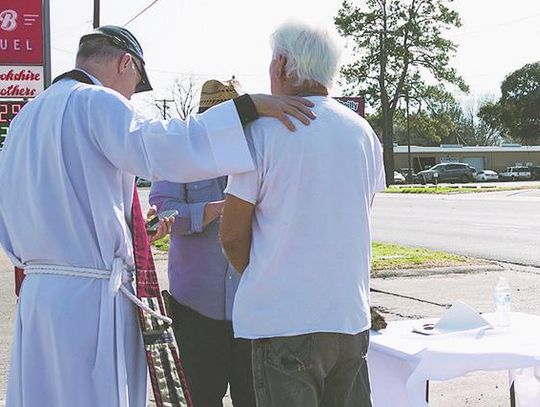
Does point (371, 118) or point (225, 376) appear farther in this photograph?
point (371, 118)

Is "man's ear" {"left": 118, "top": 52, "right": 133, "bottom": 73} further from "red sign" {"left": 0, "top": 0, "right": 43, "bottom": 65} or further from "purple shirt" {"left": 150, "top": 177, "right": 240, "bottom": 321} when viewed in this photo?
"red sign" {"left": 0, "top": 0, "right": 43, "bottom": 65}

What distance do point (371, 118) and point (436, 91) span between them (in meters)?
5.27

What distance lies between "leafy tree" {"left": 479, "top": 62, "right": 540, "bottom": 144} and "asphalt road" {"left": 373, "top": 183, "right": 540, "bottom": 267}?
169 feet

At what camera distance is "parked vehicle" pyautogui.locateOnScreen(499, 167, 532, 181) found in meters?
71.6

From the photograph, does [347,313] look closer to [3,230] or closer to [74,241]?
[74,241]

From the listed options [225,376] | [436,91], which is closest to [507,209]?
[225,376]

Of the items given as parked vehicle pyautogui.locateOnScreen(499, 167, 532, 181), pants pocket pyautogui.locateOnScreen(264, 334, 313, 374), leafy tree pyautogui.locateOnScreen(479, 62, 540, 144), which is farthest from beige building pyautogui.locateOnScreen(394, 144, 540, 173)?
pants pocket pyautogui.locateOnScreen(264, 334, 313, 374)

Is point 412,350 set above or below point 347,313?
below

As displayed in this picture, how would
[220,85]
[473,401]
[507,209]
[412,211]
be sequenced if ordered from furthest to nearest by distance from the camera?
1. [412,211]
2. [507,209]
3. [473,401]
4. [220,85]

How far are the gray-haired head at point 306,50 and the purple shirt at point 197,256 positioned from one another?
3.94 ft

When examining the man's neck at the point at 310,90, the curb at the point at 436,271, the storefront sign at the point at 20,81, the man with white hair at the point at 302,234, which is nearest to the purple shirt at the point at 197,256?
the man with white hair at the point at 302,234

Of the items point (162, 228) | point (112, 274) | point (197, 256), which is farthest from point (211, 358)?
point (112, 274)

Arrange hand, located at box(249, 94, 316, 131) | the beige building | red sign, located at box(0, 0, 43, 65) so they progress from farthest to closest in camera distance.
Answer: the beige building < red sign, located at box(0, 0, 43, 65) < hand, located at box(249, 94, 316, 131)

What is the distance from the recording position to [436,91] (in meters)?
59.8
